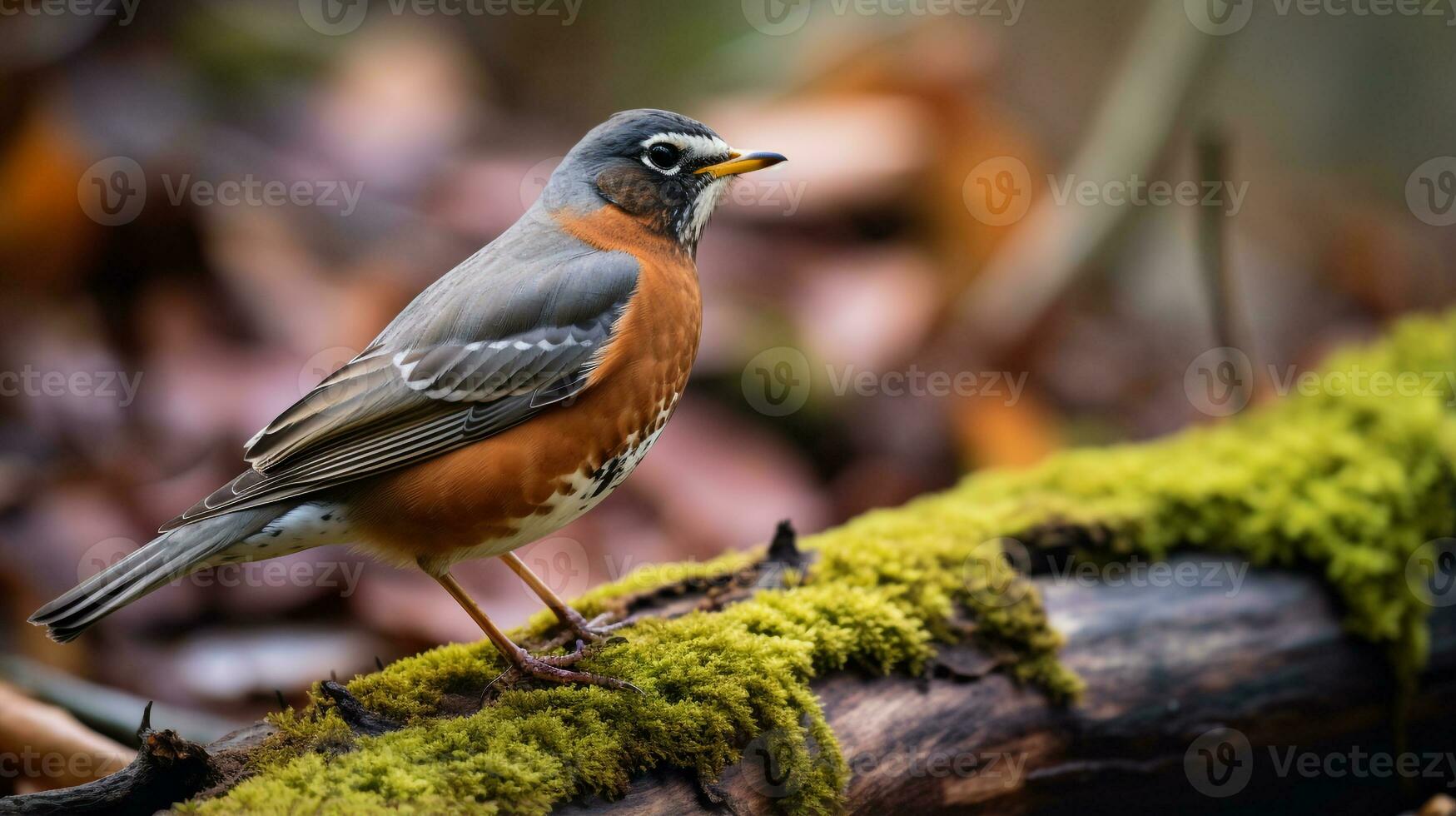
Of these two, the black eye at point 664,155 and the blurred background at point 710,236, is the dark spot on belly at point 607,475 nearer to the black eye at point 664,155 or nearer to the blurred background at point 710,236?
the black eye at point 664,155

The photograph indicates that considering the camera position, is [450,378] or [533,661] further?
[450,378]

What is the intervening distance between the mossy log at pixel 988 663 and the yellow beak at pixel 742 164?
145 centimetres

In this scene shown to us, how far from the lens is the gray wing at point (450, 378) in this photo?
3.30 m

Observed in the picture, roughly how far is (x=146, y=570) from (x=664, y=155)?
2209 millimetres

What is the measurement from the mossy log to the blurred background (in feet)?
6.15

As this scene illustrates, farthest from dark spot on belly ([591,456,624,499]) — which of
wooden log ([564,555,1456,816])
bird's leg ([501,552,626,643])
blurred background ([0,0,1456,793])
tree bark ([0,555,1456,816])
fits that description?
blurred background ([0,0,1456,793])

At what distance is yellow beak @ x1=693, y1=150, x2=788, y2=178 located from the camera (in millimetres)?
3896

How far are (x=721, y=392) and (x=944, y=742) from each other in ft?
13.5

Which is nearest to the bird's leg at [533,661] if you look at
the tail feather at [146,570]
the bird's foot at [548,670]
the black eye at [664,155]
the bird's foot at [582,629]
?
the bird's foot at [548,670]

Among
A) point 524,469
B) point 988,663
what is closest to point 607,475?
point 524,469

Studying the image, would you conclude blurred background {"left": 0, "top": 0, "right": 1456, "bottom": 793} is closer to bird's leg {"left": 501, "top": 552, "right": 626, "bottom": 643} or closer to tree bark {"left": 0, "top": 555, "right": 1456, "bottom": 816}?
bird's leg {"left": 501, "top": 552, "right": 626, "bottom": 643}

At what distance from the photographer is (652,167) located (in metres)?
3.93

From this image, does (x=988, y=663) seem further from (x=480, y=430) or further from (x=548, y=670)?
(x=480, y=430)

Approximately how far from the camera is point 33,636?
15.9 feet
